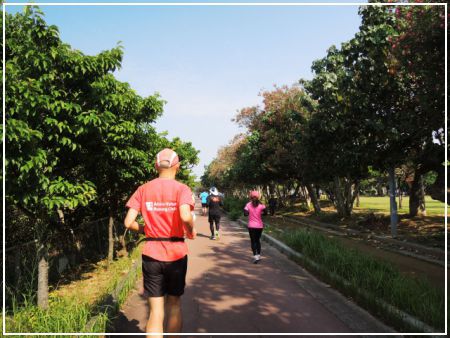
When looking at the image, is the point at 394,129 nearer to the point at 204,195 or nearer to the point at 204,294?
the point at 204,294

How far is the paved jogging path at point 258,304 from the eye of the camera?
4824 mm

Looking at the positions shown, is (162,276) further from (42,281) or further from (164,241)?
(42,281)

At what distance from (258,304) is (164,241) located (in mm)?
2847

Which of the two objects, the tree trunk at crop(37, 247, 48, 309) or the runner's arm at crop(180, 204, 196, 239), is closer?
the runner's arm at crop(180, 204, 196, 239)

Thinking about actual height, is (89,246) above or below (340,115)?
below

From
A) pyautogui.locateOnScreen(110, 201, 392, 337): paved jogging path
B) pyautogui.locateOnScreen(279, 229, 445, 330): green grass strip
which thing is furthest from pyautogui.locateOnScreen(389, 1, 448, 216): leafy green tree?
pyautogui.locateOnScreen(110, 201, 392, 337): paved jogging path

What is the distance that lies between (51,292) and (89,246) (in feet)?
11.1

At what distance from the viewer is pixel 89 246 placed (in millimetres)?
10781

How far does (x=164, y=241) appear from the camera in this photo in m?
3.51

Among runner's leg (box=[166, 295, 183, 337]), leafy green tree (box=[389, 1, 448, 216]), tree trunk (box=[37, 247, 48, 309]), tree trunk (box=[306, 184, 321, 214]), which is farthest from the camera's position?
tree trunk (box=[306, 184, 321, 214])

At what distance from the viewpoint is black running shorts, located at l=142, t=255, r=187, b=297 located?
349 cm

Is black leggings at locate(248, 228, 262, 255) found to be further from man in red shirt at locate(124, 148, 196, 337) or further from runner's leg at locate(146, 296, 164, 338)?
runner's leg at locate(146, 296, 164, 338)

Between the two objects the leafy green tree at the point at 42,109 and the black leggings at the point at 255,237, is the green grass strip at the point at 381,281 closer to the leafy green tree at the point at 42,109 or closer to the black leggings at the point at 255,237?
Result: the black leggings at the point at 255,237

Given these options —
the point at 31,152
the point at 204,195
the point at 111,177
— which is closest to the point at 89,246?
the point at 111,177
